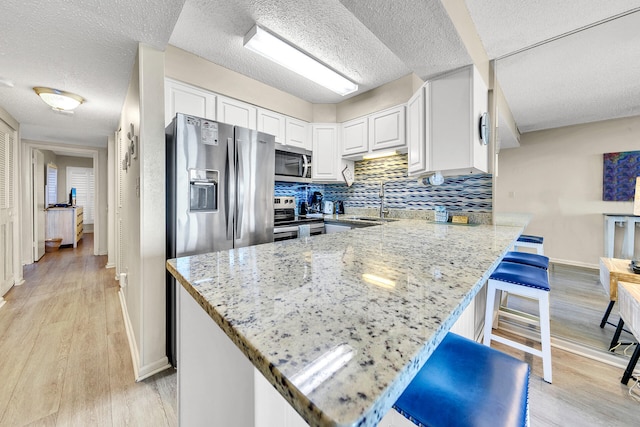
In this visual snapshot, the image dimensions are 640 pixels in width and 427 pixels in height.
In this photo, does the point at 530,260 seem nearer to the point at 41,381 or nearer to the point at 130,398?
the point at 130,398

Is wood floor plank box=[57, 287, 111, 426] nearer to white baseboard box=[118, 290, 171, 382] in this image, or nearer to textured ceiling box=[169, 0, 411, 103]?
white baseboard box=[118, 290, 171, 382]

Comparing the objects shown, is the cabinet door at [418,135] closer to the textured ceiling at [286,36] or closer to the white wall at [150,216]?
the textured ceiling at [286,36]

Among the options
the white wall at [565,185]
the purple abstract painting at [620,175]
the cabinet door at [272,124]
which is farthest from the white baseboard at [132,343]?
the purple abstract painting at [620,175]

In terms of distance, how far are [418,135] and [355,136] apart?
122 centimetres

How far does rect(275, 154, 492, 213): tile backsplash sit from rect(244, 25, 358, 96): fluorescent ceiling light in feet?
3.78

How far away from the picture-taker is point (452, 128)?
1.78m

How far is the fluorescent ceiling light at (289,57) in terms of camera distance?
1877 millimetres

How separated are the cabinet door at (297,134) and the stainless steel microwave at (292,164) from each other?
7 cm

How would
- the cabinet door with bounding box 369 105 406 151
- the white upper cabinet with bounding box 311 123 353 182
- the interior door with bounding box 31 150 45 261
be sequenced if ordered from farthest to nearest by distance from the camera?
the interior door with bounding box 31 150 45 261 < the white upper cabinet with bounding box 311 123 353 182 < the cabinet door with bounding box 369 105 406 151

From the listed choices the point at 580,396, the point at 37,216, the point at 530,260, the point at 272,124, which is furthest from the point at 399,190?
the point at 37,216

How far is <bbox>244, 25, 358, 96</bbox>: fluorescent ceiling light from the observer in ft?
6.16

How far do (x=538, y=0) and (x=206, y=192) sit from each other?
2.35m

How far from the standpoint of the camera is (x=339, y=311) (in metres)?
0.47

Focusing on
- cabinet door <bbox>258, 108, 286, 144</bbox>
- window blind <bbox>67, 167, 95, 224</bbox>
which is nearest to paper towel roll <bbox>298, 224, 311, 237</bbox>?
cabinet door <bbox>258, 108, 286, 144</bbox>
